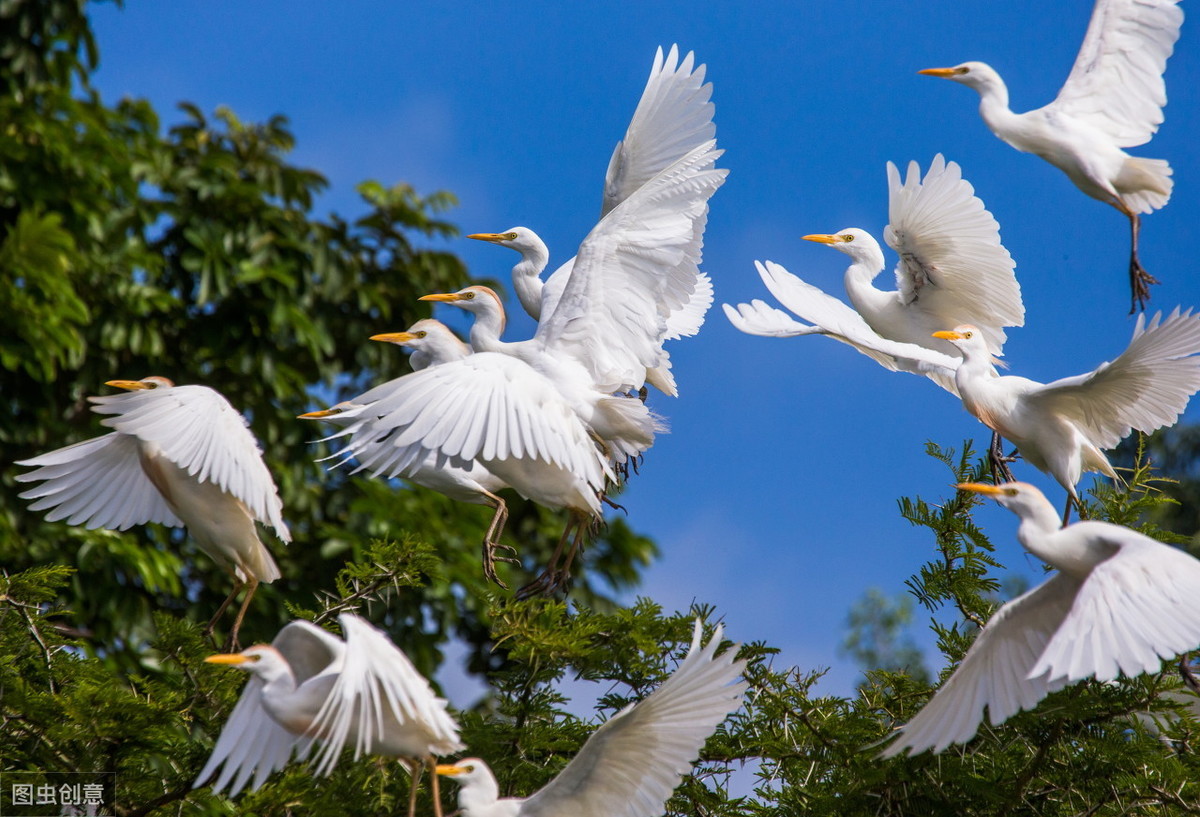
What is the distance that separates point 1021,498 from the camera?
2.86 metres

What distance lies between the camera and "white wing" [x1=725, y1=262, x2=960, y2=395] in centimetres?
450

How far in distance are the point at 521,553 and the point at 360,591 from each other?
16.3 feet

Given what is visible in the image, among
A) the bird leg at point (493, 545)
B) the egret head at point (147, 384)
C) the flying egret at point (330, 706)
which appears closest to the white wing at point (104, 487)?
the egret head at point (147, 384)

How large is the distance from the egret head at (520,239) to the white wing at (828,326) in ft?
2.96

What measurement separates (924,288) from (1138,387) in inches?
60.3

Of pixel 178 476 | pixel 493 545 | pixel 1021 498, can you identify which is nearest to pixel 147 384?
pixel 178 476

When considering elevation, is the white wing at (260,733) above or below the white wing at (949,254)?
below

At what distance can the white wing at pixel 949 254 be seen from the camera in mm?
4574

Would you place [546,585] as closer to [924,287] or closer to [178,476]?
[178,476]

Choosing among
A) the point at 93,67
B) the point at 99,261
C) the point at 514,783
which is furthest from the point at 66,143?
the point at 514,783

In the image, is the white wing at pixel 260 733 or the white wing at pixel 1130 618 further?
the white wing at pixel 260 733

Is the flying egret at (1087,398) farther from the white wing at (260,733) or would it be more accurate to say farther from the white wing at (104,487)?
the white wing at (104,487)

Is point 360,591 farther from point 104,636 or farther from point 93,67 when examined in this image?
point 93,67

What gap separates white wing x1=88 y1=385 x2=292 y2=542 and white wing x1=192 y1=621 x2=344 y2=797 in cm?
92
